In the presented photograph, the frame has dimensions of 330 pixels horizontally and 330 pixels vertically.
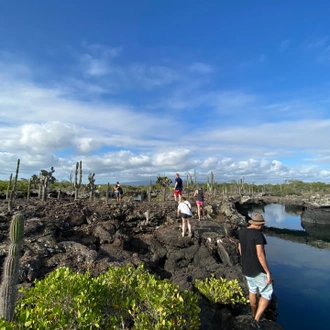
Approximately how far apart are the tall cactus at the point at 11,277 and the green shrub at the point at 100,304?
0.14 metres

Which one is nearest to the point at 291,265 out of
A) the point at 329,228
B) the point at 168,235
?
the point at 168,235

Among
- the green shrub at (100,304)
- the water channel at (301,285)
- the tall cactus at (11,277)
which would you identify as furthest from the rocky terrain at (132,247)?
the tall cactus at (11,277)

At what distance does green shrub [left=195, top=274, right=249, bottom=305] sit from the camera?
726 centimetres

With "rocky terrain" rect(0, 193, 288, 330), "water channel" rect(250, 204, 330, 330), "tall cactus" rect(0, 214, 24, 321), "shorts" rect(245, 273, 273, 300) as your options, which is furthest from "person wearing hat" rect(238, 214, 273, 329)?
"water channel" rect(250, 204, 330, 330)

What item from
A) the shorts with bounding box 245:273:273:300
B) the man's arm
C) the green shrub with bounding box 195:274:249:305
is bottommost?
the green shrub with bounding box 195:274:249:305

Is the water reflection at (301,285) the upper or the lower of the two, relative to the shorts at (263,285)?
lower

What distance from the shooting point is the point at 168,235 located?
1319 cm

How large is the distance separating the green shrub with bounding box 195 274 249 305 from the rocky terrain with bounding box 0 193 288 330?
0.20 meters

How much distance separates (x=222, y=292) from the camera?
24.1ft

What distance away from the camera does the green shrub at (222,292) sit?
7258mm

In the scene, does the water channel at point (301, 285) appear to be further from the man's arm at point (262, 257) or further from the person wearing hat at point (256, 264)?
the man's arm at point (262, 257)

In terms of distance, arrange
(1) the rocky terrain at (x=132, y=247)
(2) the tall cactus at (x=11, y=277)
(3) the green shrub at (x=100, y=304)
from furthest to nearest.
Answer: (1) the rocky terrain at (x=132, y=247)
(2) the tall cactus at (x=11, y=277)
(3) the green shrub at (x=100, y=304)

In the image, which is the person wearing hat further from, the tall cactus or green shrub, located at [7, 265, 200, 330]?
the tall cactus

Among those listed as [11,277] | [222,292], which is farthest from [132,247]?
[11,277]
